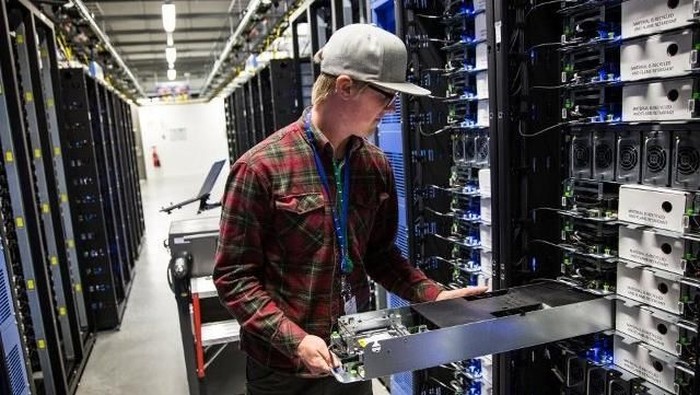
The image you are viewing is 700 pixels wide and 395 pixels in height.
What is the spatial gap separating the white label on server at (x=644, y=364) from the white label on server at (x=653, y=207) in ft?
1.31

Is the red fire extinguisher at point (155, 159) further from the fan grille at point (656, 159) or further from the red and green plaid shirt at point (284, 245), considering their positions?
the fan grille at point (656, 159)

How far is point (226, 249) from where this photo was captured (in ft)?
4.18

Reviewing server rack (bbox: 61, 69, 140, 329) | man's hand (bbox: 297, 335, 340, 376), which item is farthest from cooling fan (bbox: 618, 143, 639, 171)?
server rack (bbox: 61, 69, 140, 329)

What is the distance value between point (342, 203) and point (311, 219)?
12cm

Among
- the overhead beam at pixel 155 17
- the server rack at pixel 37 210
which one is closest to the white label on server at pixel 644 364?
the server rack at pixel 37 210

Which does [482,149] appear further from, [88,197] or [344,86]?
[88,197]

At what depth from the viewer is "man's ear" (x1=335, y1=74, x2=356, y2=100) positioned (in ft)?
3.97

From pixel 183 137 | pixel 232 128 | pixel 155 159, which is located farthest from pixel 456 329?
pixel 183 137

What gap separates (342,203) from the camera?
4.58 ft

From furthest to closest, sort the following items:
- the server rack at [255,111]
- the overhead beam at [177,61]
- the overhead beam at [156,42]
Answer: the overhead beam at [177,61]
the overhead beam at [156,42]
the server rack at [255,111]

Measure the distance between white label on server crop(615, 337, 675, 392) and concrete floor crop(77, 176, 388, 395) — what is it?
189 centimetres

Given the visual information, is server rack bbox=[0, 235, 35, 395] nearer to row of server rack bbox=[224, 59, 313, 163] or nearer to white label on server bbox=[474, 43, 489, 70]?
white label on server bbox=[474, 43, 489, 70]

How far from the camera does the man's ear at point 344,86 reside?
121cm

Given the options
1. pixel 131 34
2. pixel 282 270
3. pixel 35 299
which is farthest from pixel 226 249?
pixel 131 34
